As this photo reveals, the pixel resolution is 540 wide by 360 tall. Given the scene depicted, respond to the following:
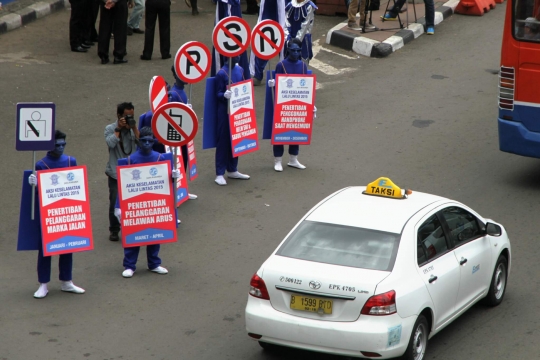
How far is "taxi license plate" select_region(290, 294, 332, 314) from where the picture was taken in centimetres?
742

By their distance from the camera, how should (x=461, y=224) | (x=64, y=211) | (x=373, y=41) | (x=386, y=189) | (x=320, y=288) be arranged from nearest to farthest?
(x=320, y=288), (x=386, y=189), (x=461, y=224), (x=64, y=211), (x=373, y=41)

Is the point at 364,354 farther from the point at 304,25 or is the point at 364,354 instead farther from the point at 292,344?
the point at 304,25

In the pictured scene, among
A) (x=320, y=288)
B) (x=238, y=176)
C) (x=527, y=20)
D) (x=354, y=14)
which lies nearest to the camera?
(x=320, y=288)

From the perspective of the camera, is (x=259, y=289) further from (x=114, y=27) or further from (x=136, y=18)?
(x=136, y=18)

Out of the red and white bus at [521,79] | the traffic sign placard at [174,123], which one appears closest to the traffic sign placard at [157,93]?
the traffic sign placard at [174,123]

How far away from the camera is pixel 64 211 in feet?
30.6

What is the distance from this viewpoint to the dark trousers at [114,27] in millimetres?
17453

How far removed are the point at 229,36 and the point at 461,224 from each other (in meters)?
5.13

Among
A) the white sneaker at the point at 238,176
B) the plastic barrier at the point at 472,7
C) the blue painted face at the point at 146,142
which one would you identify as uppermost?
the blue painted face at the point at 146,142

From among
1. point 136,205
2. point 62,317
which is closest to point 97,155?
point 136,205

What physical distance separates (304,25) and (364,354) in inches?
406

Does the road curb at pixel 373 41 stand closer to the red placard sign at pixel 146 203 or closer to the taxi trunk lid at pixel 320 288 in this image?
the red placard sign at pixel 146 203

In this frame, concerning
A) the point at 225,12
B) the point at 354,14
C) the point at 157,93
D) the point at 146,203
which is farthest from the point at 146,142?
the point at 354,14

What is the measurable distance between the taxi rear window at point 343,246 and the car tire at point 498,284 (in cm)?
185
